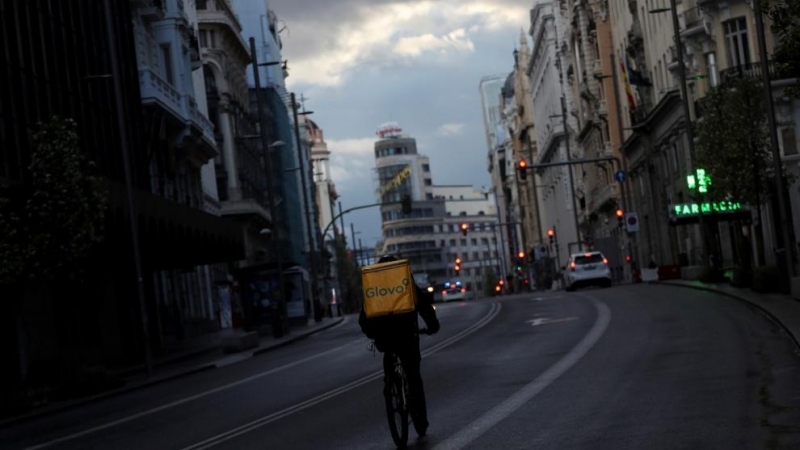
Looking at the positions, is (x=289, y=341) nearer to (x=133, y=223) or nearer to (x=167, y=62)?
(x=133, y=223)

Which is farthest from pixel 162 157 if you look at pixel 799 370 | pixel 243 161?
pixel 799 370

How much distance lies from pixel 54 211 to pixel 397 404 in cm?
2078

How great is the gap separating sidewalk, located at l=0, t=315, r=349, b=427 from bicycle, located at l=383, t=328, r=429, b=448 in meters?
13.5

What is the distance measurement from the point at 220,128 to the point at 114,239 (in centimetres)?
5618

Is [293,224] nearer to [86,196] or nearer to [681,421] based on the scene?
[86,196]

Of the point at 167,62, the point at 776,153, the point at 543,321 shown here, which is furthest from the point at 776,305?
the point at 167,62

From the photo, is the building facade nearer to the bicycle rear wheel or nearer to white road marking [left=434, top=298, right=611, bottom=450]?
white road marking [left=434, top=298, right=611, bottom=450]

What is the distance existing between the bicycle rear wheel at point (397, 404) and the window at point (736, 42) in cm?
4992

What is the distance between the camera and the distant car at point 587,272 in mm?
66875

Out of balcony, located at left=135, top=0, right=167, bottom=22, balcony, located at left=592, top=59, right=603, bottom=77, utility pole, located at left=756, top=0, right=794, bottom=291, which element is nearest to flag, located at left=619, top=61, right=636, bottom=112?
balcony, located at left=592, top=59, right=603, bottom=77

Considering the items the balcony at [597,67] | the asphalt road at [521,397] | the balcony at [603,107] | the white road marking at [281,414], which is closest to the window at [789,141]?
the asphalt road at [521,397]

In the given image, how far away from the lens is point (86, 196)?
34.8 metres

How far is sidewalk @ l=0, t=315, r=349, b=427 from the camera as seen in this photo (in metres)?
29.4

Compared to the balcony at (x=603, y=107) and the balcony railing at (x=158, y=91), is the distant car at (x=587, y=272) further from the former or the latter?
the balcony at (x=603, y=107)
